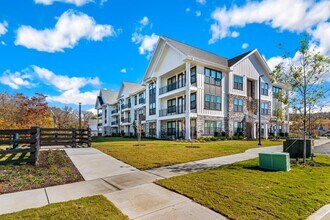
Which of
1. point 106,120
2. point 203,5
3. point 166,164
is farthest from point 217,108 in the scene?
point 106,120

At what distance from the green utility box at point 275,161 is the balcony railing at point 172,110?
1739 cm

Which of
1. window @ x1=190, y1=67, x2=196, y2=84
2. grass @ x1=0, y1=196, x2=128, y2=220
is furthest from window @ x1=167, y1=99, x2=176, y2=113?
grass @ x1=0, y1=196, x2=128, y2=220

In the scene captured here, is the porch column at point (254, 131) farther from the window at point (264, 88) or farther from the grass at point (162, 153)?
the grass at point (162, 153)

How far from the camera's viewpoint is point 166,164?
816cm

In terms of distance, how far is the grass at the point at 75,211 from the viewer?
3525mm

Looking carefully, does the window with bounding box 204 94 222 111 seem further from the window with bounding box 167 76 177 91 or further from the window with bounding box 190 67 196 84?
the window with bounding box 167 76 177 91

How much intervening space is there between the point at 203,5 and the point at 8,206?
13.7m

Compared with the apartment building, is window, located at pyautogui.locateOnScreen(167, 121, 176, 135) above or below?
below

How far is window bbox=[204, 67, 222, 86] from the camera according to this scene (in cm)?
2408

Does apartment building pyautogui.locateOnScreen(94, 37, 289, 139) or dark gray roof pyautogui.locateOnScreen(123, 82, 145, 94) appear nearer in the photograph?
apartment building pyautogui.locateOnScreen(94, 37, 289, 139)

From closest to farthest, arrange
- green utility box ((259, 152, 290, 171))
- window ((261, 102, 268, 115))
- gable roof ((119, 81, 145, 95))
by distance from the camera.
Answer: green utility box ((259, 152, 290, 171)) < window ((261, 102, 268, 115)) < gable roof ((119, 81, 145, 95))

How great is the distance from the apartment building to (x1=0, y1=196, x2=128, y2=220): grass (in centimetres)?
1883

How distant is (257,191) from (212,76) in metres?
21.1

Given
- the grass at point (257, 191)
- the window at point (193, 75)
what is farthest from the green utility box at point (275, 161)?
the window at point (193, 75)
